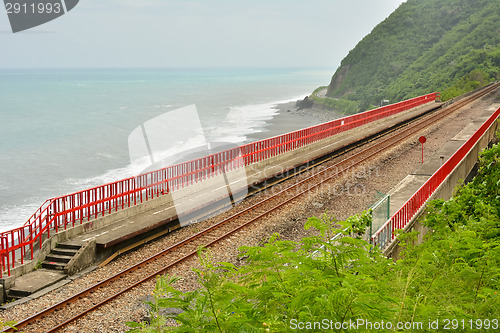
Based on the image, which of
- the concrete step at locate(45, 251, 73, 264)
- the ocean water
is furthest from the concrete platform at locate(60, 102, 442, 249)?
the ocean water

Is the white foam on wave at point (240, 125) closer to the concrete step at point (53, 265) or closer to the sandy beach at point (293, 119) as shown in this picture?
the sandy beach at point (293, 119)

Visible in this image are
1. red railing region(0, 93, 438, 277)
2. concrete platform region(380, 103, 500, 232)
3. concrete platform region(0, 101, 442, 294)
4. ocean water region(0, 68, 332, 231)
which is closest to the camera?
concrete platform region(0, 101, 442, 294)

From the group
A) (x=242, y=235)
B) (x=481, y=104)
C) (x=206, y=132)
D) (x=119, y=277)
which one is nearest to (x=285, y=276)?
(x=119, y=277)

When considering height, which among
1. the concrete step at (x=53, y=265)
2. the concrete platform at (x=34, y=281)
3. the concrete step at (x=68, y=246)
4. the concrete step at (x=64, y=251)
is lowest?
the concrete platform at (x=34, y=281)

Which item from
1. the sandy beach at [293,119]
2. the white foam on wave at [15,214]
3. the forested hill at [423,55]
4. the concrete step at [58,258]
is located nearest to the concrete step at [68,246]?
the concrete step at [58,258]

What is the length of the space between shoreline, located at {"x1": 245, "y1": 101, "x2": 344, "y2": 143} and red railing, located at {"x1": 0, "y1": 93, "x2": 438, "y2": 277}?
2389 cm

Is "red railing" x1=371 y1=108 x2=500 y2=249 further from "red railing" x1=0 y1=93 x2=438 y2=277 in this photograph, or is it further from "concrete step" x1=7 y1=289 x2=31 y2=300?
"concrete step" x1=7 y1=289 x2=31 y2=300

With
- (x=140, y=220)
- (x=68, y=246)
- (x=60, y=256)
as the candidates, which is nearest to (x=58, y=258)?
(x=60, y=256)

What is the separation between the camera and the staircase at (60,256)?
13.0 meters

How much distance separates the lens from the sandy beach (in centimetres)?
6231

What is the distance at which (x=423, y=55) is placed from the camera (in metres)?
105

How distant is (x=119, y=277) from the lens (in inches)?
492

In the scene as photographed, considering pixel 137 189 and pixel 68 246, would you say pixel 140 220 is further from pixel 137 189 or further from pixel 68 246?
pixel 68 246

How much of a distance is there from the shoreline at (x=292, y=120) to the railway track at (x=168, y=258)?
31798 mm
